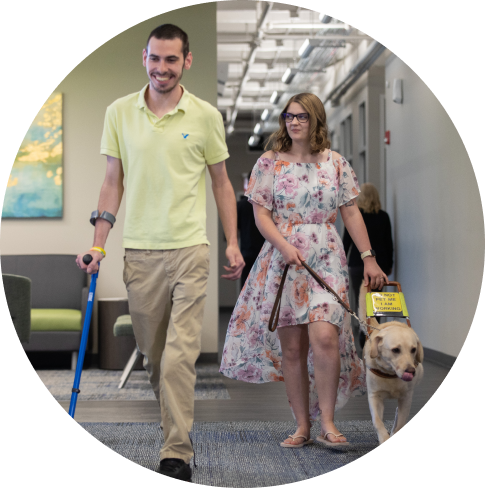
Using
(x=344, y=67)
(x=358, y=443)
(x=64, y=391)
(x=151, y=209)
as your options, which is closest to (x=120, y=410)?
(x=64, y=391)

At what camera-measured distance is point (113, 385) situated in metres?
4.73

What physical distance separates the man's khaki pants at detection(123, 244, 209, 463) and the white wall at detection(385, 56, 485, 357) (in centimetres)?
324

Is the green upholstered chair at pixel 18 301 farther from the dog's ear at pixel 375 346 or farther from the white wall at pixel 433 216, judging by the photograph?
the white wall at pixel 433 216

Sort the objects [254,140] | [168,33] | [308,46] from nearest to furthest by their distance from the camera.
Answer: [168,33] → [308,46] → [254,140]

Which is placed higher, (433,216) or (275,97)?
(275,97)

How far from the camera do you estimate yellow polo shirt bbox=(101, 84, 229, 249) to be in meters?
2.43

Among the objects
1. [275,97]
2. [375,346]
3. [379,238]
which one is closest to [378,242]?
[379,238]

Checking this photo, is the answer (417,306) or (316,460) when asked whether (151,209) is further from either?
(417,306)

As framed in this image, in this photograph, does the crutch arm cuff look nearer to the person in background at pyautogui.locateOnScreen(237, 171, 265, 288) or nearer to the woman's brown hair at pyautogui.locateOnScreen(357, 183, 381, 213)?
the person in background at pyautogui.locateOnScreen(237, 171, 265, 288)

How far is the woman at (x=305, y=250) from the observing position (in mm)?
2885

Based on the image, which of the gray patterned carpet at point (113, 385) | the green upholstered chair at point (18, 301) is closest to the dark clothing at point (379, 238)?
the gray patterned carpet at point (113, 385)

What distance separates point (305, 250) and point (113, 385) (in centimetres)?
242

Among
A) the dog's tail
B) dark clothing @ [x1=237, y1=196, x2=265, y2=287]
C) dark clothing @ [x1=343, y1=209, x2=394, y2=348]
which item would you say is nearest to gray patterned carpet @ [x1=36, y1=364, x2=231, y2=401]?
dark clothing @ [x1=237, y1=196, x2=265, y2=287]

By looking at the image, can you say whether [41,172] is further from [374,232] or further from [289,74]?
[289,74]
